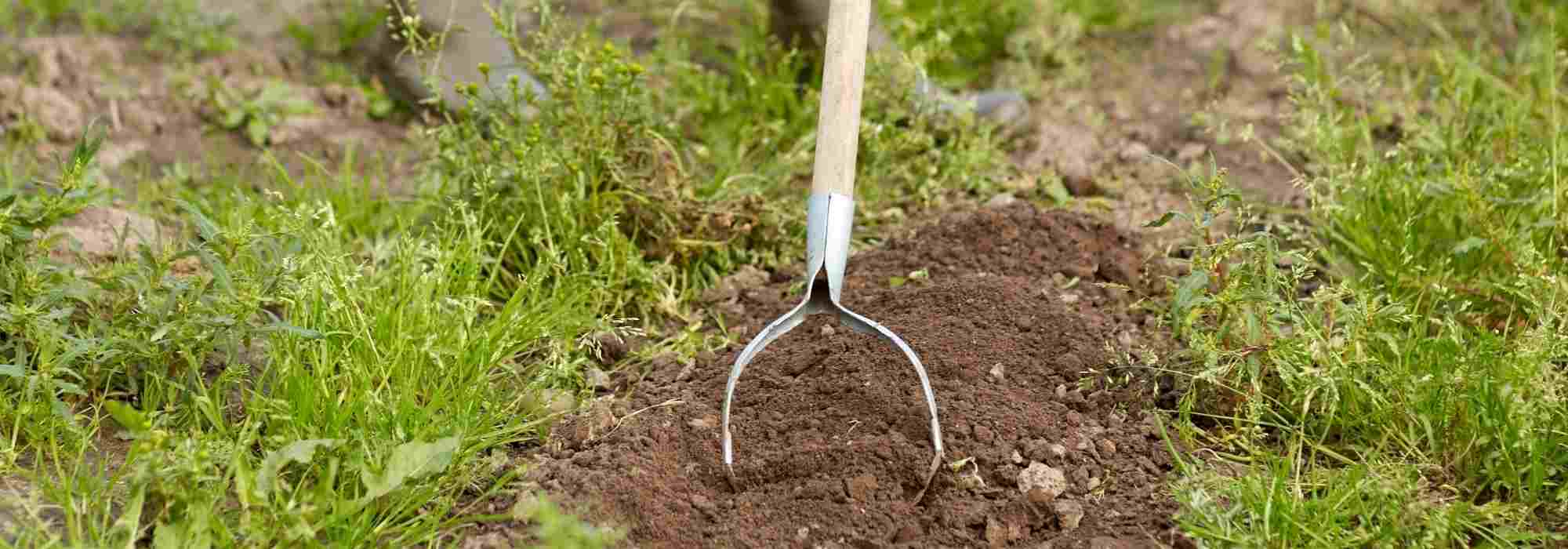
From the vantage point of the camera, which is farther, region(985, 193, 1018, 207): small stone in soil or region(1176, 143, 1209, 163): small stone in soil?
region(1176, 143, 1209, 163): small stone in soil

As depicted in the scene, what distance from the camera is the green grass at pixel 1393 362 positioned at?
215 cm

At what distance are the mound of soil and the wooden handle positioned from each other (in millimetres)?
317

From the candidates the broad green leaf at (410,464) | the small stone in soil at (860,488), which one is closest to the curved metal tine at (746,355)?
the small stone in soil at (860,488)

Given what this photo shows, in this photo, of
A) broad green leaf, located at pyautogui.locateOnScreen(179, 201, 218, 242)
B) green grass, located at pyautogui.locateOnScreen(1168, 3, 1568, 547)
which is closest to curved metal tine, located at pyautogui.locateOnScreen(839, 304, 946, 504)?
green grass, located at pyautogui.locateOnScreen(1168, 3, 1568, 547)

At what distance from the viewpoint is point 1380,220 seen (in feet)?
9.77

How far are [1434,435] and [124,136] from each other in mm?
3233

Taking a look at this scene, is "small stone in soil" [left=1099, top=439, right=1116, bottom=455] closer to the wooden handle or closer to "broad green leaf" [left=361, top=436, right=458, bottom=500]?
the wooden handle

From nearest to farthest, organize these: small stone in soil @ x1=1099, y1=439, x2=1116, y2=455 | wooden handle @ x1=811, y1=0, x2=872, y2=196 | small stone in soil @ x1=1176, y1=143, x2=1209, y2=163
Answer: small stone in soil @ x1=1099, y1=439, x2=1116, y2=455 < wooden handle @ x1=811, y1=0, x2=872, y2=196 < small stone in soil @ x1=1176, y1=143, x2=1209, y2=163

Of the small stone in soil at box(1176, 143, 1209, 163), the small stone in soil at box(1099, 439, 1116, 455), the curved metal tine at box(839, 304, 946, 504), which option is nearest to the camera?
the curved metal tine at box(839, 304, 946, 504)

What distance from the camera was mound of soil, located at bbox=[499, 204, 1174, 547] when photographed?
2172 mm

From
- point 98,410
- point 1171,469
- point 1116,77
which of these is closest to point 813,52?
point 1116,77

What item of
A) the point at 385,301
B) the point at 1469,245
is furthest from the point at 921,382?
the point at 1469,245

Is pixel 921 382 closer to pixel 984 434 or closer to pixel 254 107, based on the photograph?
pixel 984 434

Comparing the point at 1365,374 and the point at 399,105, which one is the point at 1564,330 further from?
the point at 399,105
